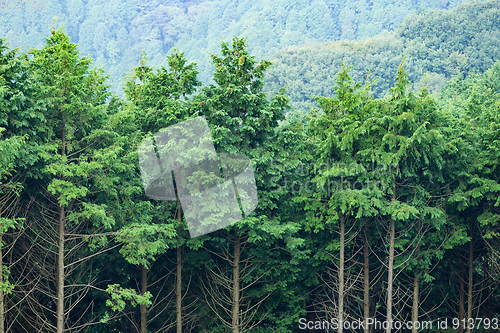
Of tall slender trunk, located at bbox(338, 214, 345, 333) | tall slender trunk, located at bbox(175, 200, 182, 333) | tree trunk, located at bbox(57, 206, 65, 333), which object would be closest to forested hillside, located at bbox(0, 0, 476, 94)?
tall slender trunk, located at bbox(338, 214, 345, 333)

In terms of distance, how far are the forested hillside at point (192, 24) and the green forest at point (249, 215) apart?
317 feet

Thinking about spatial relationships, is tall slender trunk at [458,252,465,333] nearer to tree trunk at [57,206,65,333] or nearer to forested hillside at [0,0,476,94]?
tree trunk at [57,206,65,333]

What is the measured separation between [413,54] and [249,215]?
6949cm

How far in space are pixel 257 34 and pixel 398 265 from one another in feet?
357

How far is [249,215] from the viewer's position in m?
12.8

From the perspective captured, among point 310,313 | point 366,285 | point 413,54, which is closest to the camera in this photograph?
point 366,285

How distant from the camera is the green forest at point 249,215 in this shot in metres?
11.3

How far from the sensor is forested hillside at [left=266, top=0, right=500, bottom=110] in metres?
67.2

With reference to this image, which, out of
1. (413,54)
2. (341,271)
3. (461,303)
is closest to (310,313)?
(341,271)

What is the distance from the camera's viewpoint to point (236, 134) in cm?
1337

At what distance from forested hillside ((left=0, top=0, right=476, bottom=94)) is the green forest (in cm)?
9662

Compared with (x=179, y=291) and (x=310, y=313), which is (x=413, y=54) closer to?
(x=310, y=313)

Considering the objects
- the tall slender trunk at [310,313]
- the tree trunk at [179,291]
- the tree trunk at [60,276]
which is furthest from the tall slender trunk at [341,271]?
the tree trunk at [60,276]

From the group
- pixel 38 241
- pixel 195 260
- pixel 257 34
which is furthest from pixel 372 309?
pixel 257 34
